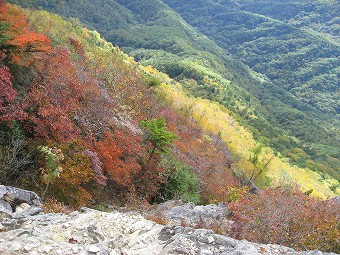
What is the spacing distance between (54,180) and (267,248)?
9.32 meters

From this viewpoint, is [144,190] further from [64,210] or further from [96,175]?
[64,210]

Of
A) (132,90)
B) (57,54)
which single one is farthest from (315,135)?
(57,54)

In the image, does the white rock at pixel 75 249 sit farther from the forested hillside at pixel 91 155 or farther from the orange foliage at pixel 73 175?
the orange foliage at pixel 73 175

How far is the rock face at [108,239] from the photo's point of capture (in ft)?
29.8

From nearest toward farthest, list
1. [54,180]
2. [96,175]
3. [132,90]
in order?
[54,180] → [96,175] → [132,90]

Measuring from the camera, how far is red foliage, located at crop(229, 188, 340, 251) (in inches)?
495

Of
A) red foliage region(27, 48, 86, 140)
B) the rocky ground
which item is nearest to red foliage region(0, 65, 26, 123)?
red foliage region(27, 48, 86, 140)

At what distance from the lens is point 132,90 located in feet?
109

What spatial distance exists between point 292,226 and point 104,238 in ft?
24.6

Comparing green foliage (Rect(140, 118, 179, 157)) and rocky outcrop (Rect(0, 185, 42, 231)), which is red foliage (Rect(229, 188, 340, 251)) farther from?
rocky outcrop (Rect(0, 185, 42, 231))

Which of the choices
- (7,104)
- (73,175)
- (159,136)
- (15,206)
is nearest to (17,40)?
(7,104)

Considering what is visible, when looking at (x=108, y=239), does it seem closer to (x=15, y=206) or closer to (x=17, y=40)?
(x=15, y=206)

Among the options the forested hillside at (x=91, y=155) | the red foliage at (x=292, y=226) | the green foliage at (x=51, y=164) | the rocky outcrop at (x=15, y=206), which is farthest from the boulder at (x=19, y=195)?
the red foliage at (x=292, y=226)

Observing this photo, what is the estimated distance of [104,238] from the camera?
10.4m
